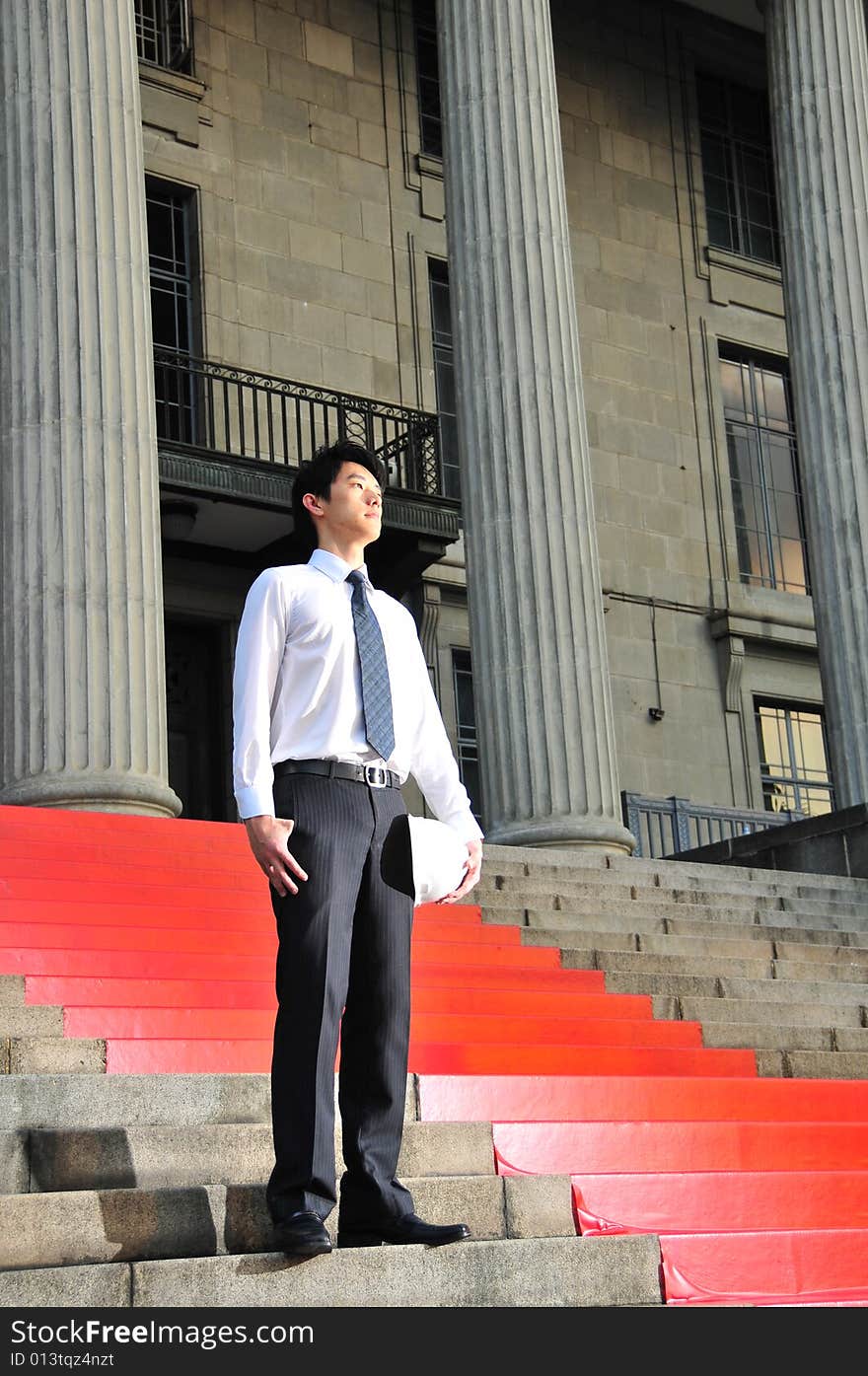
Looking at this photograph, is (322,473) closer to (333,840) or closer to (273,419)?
(333,840)

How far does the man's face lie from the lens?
494cm

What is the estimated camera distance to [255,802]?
4480 mm

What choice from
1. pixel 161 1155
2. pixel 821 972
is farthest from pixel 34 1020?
pixel 821 972

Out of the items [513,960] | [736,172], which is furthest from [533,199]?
[736,172]

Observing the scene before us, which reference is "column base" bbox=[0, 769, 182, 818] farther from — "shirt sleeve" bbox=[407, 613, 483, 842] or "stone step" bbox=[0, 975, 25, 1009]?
"shirt sleeve" bbox=[407, 613, 483, 842]

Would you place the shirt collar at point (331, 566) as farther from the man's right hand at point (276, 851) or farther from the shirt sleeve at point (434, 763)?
the man's right hand at point (276, 851)

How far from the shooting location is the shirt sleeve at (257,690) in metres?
4.51

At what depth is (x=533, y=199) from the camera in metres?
15.1

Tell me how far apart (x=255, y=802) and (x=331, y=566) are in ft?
2.46

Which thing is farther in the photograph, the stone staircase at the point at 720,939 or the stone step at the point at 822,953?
the stone step at the point at 822,953

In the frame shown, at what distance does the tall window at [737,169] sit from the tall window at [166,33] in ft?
24.6

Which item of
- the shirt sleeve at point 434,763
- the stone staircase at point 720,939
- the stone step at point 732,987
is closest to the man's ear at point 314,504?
the shirt sleeve at point 434,763

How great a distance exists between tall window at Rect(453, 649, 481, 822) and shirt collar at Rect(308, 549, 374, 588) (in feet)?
51.4

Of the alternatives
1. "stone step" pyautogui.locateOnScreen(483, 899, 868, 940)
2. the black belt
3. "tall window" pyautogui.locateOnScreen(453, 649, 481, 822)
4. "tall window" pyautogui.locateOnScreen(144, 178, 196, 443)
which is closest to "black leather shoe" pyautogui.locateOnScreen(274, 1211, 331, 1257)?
the black belt
